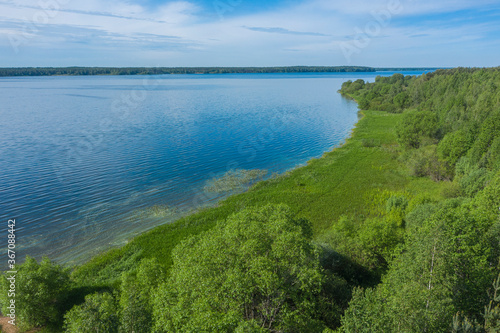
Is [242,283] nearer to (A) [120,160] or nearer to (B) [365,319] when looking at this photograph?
(B) [365,319]

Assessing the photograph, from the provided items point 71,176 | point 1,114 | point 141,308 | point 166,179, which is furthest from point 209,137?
point 1,114

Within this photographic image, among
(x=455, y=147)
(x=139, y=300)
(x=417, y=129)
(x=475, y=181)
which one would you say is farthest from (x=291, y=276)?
(x=417, y=129)

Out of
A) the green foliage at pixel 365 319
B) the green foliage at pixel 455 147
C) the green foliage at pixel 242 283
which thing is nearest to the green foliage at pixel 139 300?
the green foliage at pixel 242 283

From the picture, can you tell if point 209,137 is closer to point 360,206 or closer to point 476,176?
point 360,206

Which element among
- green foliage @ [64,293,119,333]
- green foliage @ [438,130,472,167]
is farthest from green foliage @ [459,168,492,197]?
green foliage @ [64,293,119,333]

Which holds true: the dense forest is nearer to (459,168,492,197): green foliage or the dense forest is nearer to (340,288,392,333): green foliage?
(340,288,392,333): green foliage

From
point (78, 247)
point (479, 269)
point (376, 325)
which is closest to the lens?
point (376, 325)

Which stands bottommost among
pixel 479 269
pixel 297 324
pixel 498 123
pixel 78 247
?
pixel 78 247

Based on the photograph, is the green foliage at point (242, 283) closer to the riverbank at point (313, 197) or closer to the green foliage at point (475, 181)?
the riverbank at point (313, 197)
